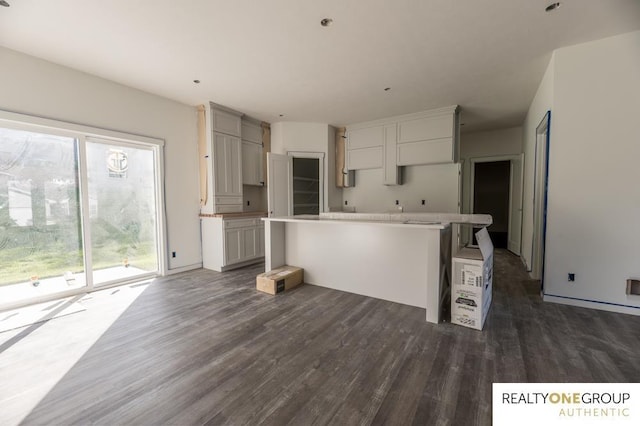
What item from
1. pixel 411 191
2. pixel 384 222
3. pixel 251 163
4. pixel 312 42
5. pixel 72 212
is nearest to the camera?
pixel 312 42

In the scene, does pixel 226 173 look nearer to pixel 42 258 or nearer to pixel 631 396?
pixel 42 258

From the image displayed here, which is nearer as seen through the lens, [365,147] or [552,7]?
[552,7]

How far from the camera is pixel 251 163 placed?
515 cm

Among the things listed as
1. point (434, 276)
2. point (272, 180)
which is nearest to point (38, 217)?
point (272, 180)

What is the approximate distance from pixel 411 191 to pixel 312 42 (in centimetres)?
357

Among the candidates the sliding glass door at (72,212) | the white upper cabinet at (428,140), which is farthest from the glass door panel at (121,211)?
the white upper cabinet at (428,140)

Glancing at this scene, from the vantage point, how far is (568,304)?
286 cm

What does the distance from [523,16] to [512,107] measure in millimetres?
2636

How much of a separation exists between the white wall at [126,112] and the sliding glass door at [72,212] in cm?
21

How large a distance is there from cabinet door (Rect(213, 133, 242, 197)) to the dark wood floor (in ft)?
7.08

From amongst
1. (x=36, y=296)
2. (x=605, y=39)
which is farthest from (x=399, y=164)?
(x=36, y=296)

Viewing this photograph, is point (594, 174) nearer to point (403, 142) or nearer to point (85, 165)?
point (403, 142)

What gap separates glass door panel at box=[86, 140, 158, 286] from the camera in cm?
354

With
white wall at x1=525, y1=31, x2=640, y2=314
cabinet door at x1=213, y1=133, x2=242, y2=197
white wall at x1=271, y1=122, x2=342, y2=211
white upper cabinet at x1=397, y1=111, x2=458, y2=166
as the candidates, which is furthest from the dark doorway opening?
cabinet door at x1=213, y1=133, x2=242, y2=197
